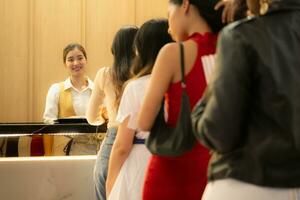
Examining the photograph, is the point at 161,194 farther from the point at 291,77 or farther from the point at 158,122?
the point at 291,77

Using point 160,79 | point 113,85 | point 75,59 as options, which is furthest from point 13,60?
point 160,79

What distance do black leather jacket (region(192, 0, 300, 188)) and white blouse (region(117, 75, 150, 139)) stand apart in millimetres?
854

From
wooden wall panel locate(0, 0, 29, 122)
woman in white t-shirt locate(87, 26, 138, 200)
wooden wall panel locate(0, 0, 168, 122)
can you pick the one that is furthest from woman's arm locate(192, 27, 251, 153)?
wooden wall panel locate(0, 0, 29, 122)

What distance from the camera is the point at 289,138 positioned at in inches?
48.7

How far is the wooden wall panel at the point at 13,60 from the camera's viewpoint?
21.1 feet

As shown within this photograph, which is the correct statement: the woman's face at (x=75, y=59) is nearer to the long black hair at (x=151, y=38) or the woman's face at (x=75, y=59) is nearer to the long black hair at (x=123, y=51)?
the long black hair at (x=123, y=51)

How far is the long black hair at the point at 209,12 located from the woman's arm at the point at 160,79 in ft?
0.58

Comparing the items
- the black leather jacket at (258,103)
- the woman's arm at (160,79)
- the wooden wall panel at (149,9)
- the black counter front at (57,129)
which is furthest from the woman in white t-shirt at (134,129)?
the wooden wall panel at (149,9)

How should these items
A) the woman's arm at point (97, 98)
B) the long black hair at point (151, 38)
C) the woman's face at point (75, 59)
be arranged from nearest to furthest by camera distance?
the long black hair at point (151, 38) → the woman's arm at point (97, 98) → the woman's face at point (75, 59)

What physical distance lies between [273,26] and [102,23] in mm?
5525

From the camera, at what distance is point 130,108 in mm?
2148

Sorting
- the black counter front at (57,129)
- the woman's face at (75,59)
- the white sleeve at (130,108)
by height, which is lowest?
the black counter front at (57,129)

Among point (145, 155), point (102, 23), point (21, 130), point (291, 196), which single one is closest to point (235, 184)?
point (291, 196)

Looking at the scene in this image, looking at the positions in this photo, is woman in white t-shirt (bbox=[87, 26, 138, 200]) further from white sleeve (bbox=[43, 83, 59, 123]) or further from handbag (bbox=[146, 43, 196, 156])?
white sleeve (bbox=[43, 83, 59, 123])
